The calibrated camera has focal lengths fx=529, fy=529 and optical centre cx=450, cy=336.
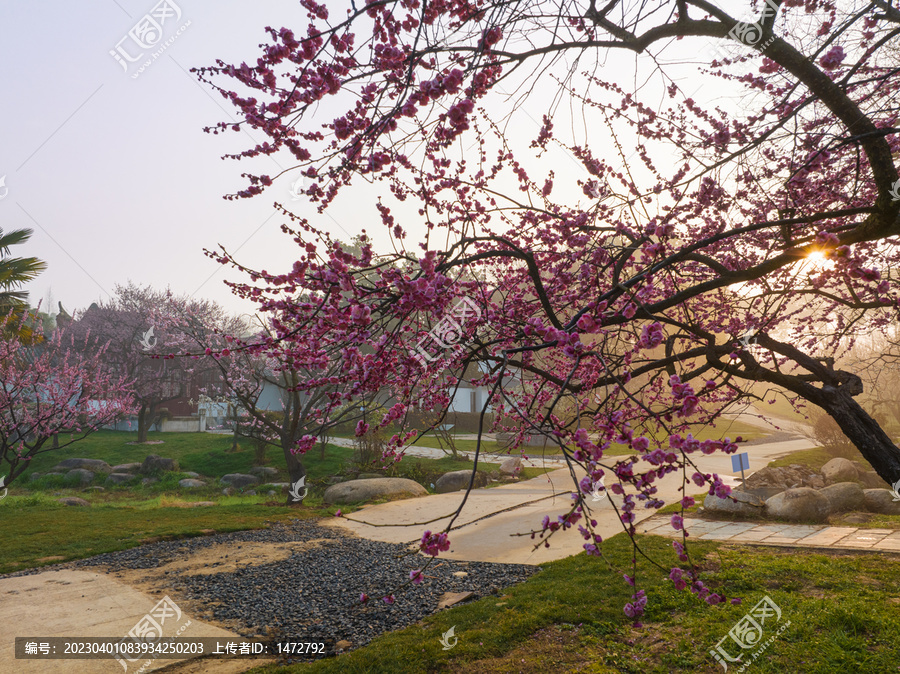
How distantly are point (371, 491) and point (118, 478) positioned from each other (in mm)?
Result: 9980

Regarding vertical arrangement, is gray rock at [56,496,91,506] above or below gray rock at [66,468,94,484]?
below

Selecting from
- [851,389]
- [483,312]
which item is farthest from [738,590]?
[483,312]

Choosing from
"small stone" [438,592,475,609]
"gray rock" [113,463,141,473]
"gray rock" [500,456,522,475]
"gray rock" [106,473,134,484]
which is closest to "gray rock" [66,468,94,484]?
"gray rock" [106,473,134,484]

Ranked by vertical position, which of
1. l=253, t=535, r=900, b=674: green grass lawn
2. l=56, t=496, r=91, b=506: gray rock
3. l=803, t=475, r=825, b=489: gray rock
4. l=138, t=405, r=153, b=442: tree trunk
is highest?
l=138, t=405, r=153, b=442: tree trunk

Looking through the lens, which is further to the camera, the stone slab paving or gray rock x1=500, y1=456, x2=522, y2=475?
gray rock x1=500, y1=456, x2=522, y2=475

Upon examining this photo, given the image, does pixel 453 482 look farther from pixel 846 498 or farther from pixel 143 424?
pixel 143 424

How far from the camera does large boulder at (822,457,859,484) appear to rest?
12.1 metres

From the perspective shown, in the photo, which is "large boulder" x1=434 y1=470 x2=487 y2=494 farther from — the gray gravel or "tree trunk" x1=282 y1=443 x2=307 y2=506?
the gray gravel

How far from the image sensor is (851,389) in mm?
4914

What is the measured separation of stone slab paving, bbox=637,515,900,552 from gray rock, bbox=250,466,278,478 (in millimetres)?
11553

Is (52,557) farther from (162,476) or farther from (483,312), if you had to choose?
(162,476)

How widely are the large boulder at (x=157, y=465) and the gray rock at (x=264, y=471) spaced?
10.3 ft

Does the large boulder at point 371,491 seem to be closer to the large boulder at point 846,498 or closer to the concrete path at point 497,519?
the concrete path at point 497,519

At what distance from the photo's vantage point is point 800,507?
28.6ft
